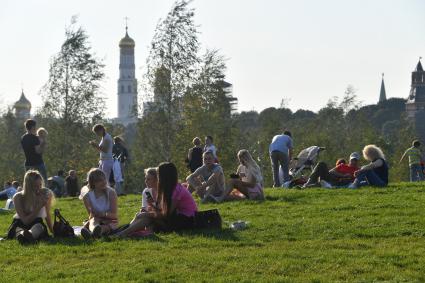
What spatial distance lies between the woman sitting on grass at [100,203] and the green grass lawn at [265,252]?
55cm

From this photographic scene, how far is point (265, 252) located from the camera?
13.3 meters

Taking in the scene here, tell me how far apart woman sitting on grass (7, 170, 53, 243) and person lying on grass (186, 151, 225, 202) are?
545 cm

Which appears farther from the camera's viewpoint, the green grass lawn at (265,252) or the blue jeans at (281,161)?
the blue jeans at (281,161)

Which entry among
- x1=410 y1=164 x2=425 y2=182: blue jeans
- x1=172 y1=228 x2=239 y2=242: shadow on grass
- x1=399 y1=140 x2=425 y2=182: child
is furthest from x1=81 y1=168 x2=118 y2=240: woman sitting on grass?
x1=410 y1=164 x2=425 y2=182: blue jeans

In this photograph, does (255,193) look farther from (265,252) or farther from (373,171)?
(265,252)

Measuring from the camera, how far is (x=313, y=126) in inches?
3310

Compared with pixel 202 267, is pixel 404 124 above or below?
above

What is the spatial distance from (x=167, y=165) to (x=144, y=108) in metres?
35.2

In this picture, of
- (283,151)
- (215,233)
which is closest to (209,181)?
(215,233)

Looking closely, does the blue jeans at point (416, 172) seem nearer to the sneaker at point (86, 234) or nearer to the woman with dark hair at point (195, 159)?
the woman with dark hair at point (195, 159)

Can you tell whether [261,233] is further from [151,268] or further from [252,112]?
[252,112]

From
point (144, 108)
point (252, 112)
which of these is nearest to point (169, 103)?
point (144, 108)

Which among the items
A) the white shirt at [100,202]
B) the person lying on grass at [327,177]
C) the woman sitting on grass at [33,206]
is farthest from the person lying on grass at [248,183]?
the woman sitting on grass at [33,206]

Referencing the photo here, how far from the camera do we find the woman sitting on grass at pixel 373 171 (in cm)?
2209
